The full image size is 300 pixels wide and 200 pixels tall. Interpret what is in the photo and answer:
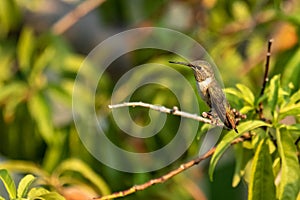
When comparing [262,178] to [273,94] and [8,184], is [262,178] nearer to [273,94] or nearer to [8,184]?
[273,94]

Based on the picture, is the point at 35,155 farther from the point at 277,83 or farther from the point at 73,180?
the point at 277,83

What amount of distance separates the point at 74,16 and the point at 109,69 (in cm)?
18

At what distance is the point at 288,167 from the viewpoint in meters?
0.76

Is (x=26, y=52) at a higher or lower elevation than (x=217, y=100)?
higher

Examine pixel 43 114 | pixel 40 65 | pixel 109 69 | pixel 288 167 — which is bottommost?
pixel 288 167

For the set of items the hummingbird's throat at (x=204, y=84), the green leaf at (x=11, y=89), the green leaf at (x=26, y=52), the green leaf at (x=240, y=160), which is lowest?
the hummingbird's throat at (x=204, y=84)

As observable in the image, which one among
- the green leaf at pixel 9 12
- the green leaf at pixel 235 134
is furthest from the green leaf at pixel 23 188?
the green leaf at pixel 9 12

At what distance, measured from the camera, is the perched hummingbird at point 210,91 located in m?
0.66

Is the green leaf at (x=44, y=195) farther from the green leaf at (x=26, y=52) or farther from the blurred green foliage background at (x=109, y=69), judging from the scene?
the green leaf at (x=26, y=52)

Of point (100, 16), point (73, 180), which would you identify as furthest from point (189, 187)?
point (100, 16)

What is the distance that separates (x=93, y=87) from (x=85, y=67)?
0.19 feet

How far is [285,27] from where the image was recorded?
1417 mm

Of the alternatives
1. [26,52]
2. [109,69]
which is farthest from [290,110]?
[109,69]

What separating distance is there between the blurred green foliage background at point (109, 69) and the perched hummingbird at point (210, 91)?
52 cm
